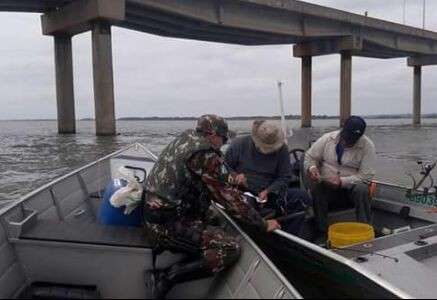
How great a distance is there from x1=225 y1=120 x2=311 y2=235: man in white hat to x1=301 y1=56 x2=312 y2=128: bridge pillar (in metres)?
40.1

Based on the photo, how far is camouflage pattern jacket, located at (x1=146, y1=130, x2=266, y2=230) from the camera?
3137 millimetres

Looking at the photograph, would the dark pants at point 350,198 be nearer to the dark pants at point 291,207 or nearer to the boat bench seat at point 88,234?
the dark pants at point 291,207

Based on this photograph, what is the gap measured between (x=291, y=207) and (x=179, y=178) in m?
1.99

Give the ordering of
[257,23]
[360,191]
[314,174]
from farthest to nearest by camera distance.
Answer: [257,23] < [314,174] < [360,191]

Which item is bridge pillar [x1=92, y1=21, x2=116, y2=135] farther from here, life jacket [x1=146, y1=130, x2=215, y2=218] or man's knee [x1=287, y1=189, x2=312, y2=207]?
life jacket [x1=146, y1=130, x2=215, y2=218]

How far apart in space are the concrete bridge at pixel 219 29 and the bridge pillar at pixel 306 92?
90mm

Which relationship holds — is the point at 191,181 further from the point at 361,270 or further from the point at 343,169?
the point at 343,169

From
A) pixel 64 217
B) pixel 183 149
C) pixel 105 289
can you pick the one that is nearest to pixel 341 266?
pixel 183 149

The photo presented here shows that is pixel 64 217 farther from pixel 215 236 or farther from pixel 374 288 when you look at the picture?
pixel 374 288

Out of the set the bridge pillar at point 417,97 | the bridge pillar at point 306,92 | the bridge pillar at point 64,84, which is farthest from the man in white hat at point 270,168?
the bridge pillar at point 417,97

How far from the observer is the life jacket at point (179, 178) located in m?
3.15

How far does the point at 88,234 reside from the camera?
343 cm

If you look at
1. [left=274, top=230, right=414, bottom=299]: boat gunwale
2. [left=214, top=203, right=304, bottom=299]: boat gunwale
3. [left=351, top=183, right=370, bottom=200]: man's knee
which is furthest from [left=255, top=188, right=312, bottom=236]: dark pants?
[left=274, top=230, right=414, bottom=299]: boat gunwale

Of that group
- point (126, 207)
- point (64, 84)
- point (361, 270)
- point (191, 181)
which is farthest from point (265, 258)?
point (64, 84)
